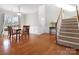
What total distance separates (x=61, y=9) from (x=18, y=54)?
1268 millimetres

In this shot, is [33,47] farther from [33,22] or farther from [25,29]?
[33,22]

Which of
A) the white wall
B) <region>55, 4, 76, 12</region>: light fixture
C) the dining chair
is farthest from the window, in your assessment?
<region>55, 4, 76, 12</region>: light fixture

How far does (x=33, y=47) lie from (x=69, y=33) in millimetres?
792

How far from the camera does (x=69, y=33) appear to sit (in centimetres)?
262

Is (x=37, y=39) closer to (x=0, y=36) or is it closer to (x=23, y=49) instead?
(x=23, y=49)

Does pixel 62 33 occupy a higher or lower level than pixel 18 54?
higher

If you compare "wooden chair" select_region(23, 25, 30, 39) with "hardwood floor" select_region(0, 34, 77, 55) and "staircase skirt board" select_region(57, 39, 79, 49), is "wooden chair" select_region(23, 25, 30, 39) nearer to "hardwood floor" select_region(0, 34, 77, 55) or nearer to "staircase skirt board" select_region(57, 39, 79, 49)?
"hardwood floor" select_region(0, 34, 77, 55)

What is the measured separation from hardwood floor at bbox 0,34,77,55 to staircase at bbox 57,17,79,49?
0.11 m

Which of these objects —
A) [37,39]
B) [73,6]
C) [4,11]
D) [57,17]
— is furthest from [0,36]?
[73,6]

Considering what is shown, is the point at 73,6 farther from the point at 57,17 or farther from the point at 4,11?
the point at 4,11

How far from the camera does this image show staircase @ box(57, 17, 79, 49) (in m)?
2.55

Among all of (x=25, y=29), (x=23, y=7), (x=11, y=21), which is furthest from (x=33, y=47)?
(x=23, y=7)
